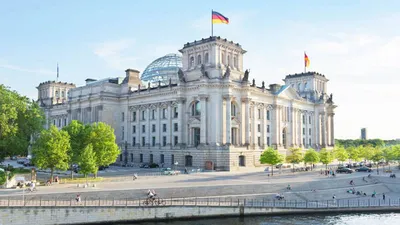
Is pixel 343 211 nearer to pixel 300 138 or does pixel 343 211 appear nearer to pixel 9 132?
pixel 9 132

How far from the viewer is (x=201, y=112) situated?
85.4 metres

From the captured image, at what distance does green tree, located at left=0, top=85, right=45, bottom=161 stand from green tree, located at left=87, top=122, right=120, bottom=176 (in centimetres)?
1198

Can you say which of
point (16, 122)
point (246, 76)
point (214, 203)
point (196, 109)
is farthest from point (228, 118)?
point (16, 122)

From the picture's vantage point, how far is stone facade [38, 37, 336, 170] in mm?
84750

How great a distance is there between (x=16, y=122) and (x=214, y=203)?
40.0 m

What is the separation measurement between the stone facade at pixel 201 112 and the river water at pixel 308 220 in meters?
36.2

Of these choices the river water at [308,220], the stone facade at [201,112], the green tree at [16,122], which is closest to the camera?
the river water at [308,220]

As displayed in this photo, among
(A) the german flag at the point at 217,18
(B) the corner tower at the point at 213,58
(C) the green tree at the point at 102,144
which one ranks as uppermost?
(A) the german flag at the point at 217,18

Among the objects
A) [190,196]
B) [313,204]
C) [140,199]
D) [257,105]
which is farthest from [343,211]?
[257,105]

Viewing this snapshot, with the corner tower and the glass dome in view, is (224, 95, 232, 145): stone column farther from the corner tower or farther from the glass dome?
the glass dome

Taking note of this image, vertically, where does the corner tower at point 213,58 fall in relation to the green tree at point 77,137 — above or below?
above

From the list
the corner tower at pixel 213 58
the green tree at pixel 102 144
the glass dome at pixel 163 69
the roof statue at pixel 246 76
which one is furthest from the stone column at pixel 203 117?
the glass dome at pixel 163 69

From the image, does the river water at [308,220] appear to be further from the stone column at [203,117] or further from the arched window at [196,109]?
the arched window at [196,109]

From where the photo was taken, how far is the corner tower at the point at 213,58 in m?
87.4
